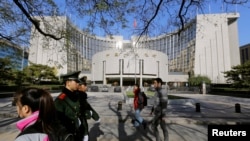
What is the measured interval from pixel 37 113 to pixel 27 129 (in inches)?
5.3

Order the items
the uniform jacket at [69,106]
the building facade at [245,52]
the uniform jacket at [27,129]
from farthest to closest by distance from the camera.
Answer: the building facade at [245,52], the uniform jacket at [69,106], the uniform jacket at [27,129]

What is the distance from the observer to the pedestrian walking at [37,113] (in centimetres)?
159

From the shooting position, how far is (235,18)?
80000mm

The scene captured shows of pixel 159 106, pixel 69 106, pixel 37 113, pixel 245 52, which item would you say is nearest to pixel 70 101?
pixel 69 106

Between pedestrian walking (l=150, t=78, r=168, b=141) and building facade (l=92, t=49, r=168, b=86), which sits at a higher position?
building facade (l=92, t=49, r=168, b=86)

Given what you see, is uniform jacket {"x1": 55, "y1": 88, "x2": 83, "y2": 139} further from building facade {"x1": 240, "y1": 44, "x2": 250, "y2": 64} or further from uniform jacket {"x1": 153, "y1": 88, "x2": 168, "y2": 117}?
building facade {"x1": 240, "y1": 44, "x2": 250, "y2": 64}

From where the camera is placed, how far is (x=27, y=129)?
1.56m

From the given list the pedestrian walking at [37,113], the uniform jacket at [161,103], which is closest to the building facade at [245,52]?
the uniform jacket at [161,103]

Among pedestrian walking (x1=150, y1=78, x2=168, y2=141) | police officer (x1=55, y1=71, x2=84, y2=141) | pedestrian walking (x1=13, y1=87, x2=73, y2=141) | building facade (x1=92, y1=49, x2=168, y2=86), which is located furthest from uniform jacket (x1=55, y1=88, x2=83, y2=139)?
building facade (x1=92, y1=49, x2=168, y2=86)

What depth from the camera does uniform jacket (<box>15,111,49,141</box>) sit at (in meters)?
1.52

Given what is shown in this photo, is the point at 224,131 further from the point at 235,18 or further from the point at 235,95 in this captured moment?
the point at 235,18

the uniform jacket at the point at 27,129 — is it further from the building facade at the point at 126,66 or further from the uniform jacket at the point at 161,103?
the building facade at the point at 126,66

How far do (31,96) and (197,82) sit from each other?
66373 mm

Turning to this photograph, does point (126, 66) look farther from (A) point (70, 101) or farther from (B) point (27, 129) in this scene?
(B) point (27, 129)
